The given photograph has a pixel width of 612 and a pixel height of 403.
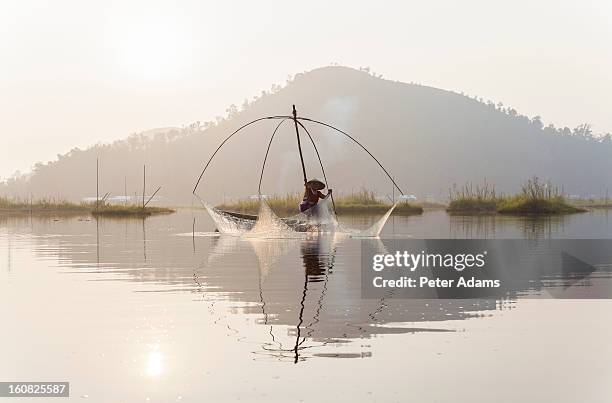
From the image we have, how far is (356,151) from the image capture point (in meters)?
127

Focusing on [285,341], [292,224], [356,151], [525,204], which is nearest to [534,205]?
[525,204]

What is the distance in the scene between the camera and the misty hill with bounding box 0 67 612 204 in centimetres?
12275

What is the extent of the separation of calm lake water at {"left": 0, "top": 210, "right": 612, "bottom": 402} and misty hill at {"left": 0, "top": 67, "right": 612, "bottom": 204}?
10417cm

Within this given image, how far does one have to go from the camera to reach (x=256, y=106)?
140750 millimetres

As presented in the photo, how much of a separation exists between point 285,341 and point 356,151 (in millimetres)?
119970

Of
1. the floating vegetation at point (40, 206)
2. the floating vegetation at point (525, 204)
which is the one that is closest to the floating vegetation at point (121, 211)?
the floating vegetation at point (40, 206)

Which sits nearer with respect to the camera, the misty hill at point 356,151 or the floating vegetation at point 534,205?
the floating vegetation at point 534,205

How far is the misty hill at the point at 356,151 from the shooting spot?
12275cm

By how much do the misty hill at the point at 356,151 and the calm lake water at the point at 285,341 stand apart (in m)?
104

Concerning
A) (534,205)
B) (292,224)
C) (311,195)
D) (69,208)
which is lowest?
(69,208)

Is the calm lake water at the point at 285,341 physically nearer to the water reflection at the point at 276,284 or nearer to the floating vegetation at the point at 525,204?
the water reflection at the point at 276,284

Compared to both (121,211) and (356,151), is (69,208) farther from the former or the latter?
(356,151)

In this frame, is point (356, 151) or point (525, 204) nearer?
point (525, 204)

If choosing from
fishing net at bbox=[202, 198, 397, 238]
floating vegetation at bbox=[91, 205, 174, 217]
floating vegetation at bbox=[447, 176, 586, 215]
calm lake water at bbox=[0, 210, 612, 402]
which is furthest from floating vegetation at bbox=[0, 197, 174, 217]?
Result: calm lake water at bbox=[0, 210, 612, 402]
